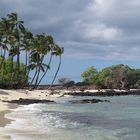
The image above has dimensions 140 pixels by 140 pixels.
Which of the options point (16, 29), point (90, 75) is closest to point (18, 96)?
point (16, 29)

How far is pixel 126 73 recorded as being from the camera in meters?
147

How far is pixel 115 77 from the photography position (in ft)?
485

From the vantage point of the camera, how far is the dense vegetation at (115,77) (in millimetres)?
146125

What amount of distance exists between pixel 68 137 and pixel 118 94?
277 feet

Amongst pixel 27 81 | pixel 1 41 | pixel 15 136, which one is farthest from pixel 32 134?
pixel 27 81

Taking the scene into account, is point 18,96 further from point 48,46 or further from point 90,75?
point 90,75

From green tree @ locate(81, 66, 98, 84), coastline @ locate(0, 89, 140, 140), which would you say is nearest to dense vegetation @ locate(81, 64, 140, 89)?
green tree @ locate(81, 66, 98, 84)

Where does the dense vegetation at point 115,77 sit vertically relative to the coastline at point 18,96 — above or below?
above

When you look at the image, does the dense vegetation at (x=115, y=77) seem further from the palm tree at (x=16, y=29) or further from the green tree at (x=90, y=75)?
the palm tree at (x=16, y=29)

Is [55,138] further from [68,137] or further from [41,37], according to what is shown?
[41,37]

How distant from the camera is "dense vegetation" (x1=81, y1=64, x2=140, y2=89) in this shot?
479ft

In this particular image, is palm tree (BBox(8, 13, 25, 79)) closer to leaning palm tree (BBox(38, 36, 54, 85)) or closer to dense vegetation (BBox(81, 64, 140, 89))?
leaning palm tree (BBox(38, 36, 54, 85))

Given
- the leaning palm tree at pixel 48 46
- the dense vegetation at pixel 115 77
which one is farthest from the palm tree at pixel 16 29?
the dense vegetation at pixel 115 77

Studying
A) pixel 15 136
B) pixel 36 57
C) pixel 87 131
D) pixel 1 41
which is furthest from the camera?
pixel 36 57
